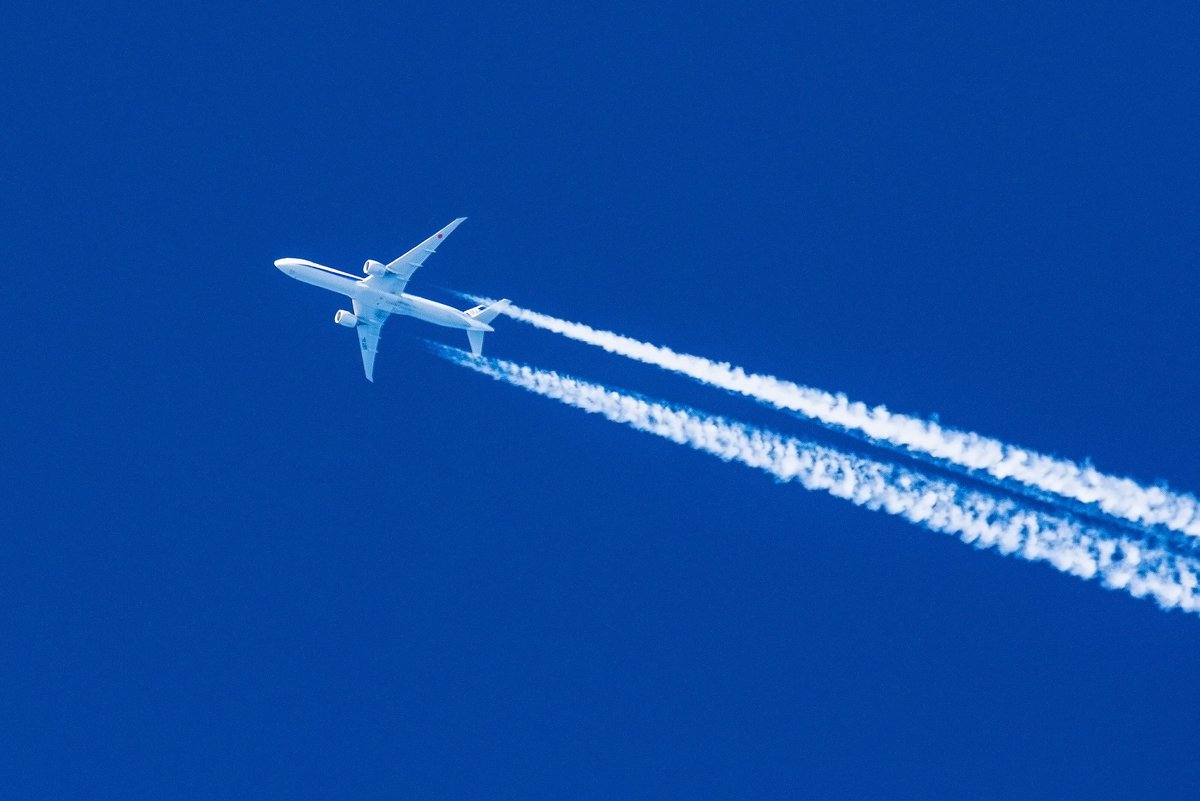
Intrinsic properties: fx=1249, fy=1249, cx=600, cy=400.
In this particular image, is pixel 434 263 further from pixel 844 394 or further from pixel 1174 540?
pixel 1174 540

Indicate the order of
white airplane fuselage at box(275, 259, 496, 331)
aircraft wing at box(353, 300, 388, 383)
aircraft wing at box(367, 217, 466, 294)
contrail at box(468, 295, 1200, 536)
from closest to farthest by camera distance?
contrail at box(468, 295, 1200, 536)
white airplane fuselage at box(275, 259, 496, 331)
aircraft wing at box(367, 217, 466, 294)
aircraft wing at box(353, 300, 388, 383)

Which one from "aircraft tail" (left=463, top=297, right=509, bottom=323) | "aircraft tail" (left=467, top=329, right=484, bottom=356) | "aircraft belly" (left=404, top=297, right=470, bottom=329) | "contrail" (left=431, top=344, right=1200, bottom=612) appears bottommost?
"contrail" (left=431, top=344, right=1200, bottom=612)

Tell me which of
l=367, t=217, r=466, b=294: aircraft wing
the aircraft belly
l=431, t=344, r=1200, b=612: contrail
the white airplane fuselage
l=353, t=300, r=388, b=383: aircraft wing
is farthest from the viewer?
l=353, t=300, r=388, b=383: aircraft wing

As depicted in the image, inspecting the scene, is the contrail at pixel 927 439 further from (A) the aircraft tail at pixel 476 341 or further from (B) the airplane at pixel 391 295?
(B) the airplane at pixel 391 295

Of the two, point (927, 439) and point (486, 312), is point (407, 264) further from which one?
point (927, 439)

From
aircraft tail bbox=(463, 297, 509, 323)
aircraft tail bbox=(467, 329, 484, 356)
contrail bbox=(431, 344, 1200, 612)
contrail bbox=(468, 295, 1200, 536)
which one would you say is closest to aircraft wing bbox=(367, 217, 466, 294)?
aircraft tail bbox=(463, 297, 509, 323)

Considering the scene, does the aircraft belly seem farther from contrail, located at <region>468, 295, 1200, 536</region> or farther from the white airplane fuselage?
contrail, located at <region>468, 295, 1200, 536</region>

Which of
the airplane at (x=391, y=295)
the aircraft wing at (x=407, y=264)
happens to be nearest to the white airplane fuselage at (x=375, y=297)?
the airplane at (x=391, y=295)

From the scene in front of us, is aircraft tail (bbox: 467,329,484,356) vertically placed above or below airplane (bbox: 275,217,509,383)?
below
